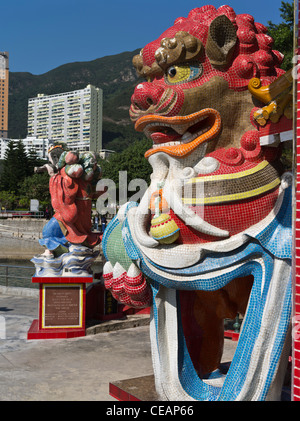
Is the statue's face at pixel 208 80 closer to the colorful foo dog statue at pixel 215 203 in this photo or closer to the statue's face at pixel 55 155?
the colorful foo dog statue at pixel 215 203

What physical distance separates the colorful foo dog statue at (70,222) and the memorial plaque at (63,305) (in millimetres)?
305

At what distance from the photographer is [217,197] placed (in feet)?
15.4

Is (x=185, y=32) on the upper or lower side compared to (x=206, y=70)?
upper

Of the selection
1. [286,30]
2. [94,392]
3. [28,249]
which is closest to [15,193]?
[28,249]

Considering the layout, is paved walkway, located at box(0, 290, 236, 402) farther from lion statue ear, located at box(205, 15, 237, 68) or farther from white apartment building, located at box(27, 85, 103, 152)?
white apartment building, located at box(27, 85, 103, 152)

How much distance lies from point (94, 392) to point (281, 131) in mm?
4175

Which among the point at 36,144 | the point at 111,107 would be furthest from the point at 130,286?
the point at 111,107

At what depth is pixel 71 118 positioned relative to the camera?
112938 millimetres

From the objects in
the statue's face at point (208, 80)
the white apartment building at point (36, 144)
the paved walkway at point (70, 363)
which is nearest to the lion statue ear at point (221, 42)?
the statue's face at point (208, 80)

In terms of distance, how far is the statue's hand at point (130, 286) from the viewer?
17.3 feet

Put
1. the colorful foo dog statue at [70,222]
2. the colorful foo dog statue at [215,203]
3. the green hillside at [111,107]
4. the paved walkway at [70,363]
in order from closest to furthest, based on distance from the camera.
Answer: the colorful foo dog statue at [215,203], the paved walkway at [70,363], the colorful foo dog statue at [70,222], the green hillside at [111,107]

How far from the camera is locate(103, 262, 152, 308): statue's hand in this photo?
5262mm
